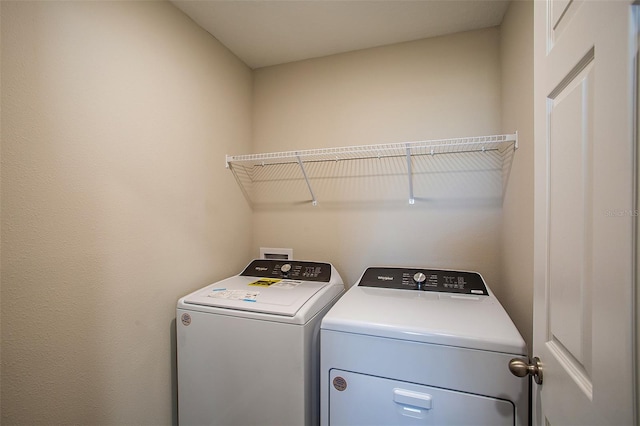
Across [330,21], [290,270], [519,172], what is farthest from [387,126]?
[290,270]

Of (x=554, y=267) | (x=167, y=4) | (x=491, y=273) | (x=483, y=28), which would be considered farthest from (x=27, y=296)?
(x=483, y=28)

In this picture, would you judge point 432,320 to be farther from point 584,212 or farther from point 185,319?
point 185,319

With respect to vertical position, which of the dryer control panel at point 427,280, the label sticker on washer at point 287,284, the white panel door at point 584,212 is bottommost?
the label sticker on washer at point 287,284

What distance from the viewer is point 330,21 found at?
1.71m

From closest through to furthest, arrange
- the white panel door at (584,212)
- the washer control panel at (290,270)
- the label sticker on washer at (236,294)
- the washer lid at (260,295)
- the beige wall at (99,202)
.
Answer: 1. the white panel door at (584,212)
2. the beige wall at (99,202)
3. the washer lid at (260,295)
4. the label sticker on washer at (236,294)
5. the washer control panel at (290,270)

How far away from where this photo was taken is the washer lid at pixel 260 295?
133 centimetres

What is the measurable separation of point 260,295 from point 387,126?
1421 mm

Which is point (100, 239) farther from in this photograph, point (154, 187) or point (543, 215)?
point (543, 215)

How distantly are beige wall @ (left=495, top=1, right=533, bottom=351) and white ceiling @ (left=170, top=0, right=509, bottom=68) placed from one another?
0.93ft

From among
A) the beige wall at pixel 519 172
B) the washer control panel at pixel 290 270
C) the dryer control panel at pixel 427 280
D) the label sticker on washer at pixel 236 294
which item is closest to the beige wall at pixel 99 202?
the label sticker on washer at pixel 236 294

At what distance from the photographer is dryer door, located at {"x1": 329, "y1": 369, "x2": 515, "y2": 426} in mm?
968

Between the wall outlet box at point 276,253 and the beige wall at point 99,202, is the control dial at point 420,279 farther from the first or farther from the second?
the beige wall at point 99,202

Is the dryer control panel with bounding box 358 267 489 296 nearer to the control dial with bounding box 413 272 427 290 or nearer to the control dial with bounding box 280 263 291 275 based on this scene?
the control dial with bounding box 413 272 427 290

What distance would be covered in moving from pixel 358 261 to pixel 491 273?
0.86 meters
